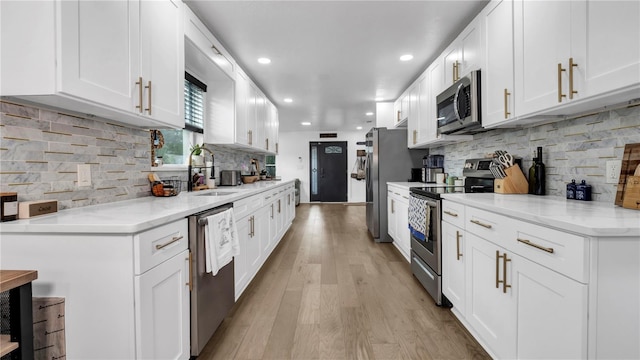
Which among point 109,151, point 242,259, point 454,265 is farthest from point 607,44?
point 109,151

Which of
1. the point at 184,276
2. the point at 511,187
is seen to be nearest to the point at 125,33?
the point at 184,276

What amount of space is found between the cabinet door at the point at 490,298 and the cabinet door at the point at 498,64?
0.94 metres

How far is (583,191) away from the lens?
164cm

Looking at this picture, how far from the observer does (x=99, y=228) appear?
1.04 m

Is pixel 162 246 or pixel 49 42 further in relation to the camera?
pixel 162 246

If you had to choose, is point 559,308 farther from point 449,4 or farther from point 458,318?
point 449,4

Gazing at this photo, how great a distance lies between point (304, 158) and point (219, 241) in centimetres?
721

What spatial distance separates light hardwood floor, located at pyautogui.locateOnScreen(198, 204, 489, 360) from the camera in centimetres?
167

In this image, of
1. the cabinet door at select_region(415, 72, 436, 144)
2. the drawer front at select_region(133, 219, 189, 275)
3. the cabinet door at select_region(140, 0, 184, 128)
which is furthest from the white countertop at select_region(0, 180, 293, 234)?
the cabinet door at select_region(415, 72, 436, 144)

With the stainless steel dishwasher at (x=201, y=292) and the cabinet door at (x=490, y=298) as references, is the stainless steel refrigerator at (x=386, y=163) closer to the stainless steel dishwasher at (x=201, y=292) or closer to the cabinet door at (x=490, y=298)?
the cabinet door at (x=490, y=298)

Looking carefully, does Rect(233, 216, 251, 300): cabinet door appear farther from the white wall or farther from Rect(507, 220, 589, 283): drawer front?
the white wall

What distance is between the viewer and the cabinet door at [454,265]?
1.88 meters

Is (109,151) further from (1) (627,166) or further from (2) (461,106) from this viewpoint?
(1) (627,166)

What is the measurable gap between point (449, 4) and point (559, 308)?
2.19 metres
